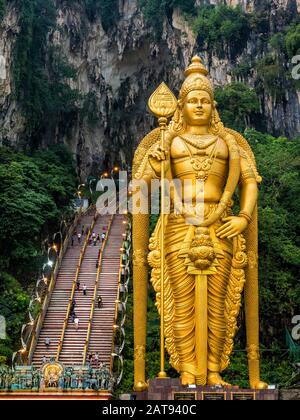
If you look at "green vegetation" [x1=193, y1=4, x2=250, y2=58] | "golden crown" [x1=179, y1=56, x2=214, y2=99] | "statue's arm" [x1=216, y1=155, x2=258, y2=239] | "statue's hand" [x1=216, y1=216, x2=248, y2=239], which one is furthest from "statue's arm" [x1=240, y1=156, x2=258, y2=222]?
"green vegetation" [x1=193, y1=4, x2=250, y2=58]

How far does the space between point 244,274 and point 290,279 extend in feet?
25.3

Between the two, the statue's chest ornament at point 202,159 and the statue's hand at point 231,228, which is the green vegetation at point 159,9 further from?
the statue's hand at point 231,228

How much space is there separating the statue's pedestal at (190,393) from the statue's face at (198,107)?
3318 mm

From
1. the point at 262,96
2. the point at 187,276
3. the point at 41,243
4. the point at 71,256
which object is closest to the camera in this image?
the point at 187,276

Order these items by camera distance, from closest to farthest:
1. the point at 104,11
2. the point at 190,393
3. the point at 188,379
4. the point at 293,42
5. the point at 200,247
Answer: the point at 190,393 → the point at 188,379 → the point at 200,247 → the point at 293,42 → the point at 104,11

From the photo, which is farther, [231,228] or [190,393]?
[231,228]

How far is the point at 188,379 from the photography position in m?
9.39

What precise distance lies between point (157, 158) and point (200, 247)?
122cm

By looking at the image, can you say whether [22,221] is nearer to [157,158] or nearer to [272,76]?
[272,76]

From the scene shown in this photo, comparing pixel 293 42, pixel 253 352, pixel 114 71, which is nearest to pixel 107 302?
pixel 253 352

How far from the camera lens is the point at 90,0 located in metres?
32.9

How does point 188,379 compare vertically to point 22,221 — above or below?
below
